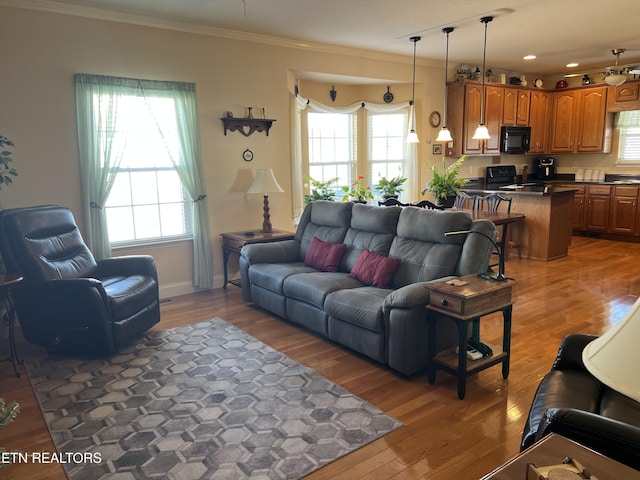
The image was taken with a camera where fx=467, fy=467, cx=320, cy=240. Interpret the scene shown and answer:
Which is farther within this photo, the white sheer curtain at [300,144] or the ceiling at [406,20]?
the white sheer curtain at [300,144]

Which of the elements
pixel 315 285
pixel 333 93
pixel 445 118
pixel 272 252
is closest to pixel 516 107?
pixel 445 118

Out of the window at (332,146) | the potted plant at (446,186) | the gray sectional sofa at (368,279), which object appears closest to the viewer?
the gray sectional sofa at (368,279)

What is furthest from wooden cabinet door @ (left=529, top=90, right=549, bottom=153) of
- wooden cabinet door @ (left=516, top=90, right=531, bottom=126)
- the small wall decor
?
the small wall decor

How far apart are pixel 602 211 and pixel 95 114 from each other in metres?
7.51

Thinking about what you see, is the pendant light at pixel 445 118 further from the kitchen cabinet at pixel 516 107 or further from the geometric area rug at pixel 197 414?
the geometric area rug at pixel 197 414

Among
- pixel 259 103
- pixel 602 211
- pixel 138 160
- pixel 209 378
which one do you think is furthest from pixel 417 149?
pixel 209 378

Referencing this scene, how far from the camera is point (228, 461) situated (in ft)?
7.48

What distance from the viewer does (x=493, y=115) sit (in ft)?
24.7

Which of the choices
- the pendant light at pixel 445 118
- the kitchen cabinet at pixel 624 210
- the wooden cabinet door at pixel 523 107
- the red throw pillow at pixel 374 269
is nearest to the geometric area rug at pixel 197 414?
the red throw pillow at pixel 374 269

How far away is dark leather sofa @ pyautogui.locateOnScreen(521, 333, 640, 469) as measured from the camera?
1.46m

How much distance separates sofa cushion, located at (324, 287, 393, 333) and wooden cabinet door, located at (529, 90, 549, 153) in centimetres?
615

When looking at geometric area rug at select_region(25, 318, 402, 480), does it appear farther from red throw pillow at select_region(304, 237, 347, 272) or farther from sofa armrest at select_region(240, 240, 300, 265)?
sofa armrest at select_region(240, 240, 300, 265)

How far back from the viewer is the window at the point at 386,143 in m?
7.19

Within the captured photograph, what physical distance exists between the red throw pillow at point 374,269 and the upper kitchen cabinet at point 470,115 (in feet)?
13.6
